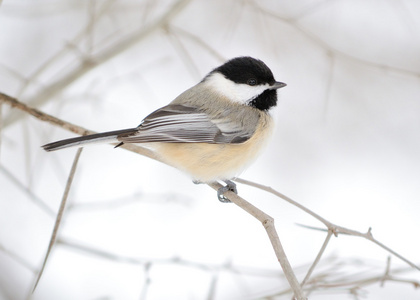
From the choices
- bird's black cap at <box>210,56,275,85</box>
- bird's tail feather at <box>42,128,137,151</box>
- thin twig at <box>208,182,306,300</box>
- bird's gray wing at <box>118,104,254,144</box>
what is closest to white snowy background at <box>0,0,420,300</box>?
bird's black cap at <box>210,56,275,85</box>

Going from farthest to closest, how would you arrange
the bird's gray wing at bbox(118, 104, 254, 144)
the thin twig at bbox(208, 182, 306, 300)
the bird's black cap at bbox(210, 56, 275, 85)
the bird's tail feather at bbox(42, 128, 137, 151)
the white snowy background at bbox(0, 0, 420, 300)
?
the white snowy background at bbox(0, 0, 420, 300)
the bird's black cap at bbox(210, 56, 275, 85)
the bird's gray wing at bbox(118, 104, 254, 144)
the bird's tail feather at bbox(42, 128, 137, 151)
the thin twig at bbox(208, 182, 306, 300)

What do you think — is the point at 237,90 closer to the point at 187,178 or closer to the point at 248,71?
the point at 248,71

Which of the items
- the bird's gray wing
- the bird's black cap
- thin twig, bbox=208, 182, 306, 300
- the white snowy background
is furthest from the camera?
the white snowy background

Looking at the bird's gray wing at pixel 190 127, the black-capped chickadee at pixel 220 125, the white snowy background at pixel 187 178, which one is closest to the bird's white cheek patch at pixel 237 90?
the black-capped chickadee at pixel 220 125

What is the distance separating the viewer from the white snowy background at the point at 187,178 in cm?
397

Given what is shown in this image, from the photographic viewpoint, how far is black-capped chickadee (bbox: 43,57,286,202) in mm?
2918

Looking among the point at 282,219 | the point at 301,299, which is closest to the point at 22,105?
the point at 301,299

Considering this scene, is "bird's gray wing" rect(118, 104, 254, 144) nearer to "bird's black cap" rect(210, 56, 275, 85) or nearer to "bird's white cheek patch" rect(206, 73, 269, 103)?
"bird's white cheek patch" rect(206, 73, 269, 103)

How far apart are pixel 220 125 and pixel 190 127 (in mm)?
192

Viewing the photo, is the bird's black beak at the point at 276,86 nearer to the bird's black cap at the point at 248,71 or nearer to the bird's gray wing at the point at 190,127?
the bird's black cap at the point at 248,71

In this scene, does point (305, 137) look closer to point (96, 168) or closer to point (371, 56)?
point (371, 56)

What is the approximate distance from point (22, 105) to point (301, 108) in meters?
3.72

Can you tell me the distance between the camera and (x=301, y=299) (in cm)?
165

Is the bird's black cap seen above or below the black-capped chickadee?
above
